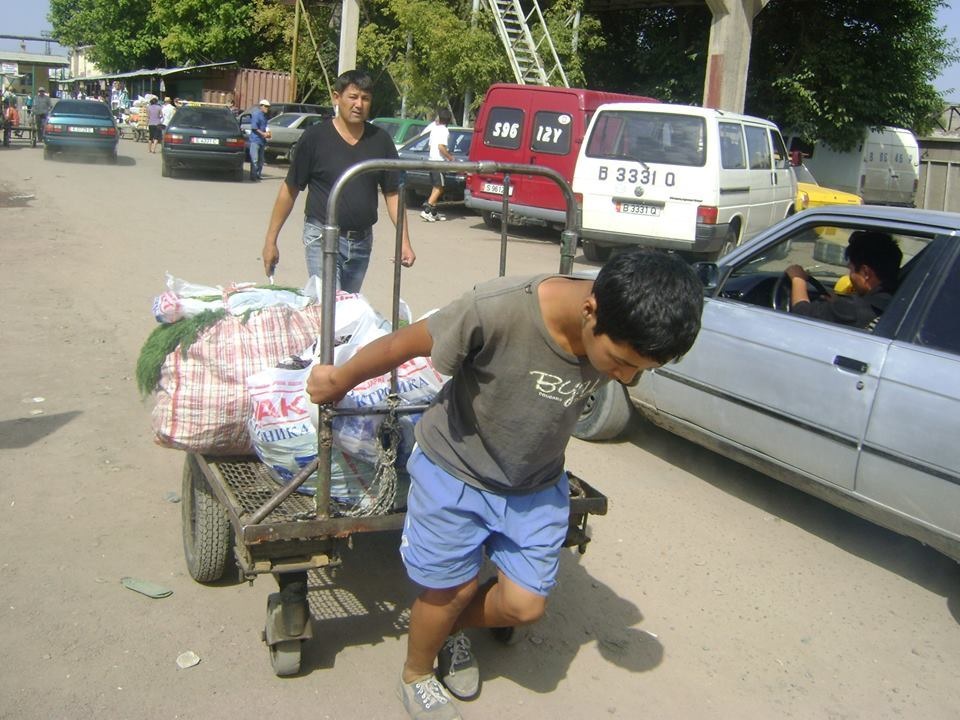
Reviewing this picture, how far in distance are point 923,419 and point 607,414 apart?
6.34 ft

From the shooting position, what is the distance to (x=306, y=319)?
382cm

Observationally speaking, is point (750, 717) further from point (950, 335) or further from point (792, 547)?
point (950, 335)

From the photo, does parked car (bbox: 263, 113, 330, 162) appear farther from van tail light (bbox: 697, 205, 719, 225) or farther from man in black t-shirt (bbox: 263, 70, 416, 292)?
man in black t-shirt (bbox: 263, 70, 416, 292)

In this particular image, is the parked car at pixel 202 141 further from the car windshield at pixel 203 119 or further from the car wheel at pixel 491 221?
the car wheel at pixel 491 221

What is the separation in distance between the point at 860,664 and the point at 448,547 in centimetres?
184

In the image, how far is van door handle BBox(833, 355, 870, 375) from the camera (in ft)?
13.1

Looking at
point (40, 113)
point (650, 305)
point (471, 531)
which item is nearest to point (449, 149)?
point (471, 531)

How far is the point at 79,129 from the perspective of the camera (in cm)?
2212

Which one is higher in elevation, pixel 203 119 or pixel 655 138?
pixel 203 119

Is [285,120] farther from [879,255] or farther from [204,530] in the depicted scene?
[204,530]

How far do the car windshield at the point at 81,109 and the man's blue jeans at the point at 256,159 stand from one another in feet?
13.9

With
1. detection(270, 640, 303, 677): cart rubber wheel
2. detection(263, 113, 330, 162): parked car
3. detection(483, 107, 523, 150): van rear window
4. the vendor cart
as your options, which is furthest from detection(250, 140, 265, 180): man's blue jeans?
detection(270, 640, 303, 677): cart rubber wheel

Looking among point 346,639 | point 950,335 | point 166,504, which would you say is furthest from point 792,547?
point 166,504

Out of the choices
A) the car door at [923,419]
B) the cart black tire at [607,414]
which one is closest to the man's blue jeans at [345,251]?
the cart black tire at [607,414]
